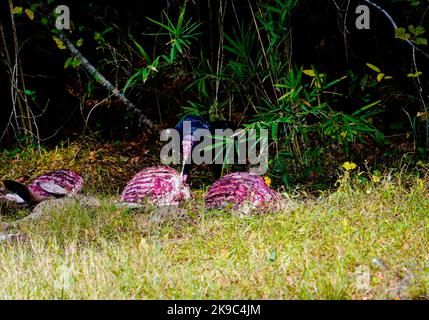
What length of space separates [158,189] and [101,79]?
1686 millimetres

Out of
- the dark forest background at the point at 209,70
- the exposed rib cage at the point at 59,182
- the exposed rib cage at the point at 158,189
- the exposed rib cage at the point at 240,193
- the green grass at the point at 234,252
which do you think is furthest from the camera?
the dark forest background at the point at 209,70

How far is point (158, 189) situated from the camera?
13.1ft

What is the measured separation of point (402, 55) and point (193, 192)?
2.43 metres

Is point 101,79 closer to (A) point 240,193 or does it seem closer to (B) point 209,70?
(B) point 209,70

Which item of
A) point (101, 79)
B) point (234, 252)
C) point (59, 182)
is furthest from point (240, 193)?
point (101, 79)

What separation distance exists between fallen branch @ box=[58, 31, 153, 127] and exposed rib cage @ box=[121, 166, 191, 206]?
1354 mm

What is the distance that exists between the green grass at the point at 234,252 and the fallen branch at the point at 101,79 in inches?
65.7

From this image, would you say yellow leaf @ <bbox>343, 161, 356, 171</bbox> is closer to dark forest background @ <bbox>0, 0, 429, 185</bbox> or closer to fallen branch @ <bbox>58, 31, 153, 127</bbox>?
dark forest background @ <bbox>0, 0, 429, 185</bbox>

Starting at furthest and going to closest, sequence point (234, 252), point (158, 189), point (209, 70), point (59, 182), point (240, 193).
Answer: point (209, 70)
point (59, 182)
point (158, 189)
point (240, 193)
point (234, 252)

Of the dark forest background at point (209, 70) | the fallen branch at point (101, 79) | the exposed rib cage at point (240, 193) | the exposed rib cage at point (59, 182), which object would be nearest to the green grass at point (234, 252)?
the exposed rib cage at point (240, 193)

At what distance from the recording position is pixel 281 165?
169 inches

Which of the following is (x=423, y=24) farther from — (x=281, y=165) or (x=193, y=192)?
(x=193, y=192)

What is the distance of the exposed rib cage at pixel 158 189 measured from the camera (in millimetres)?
3965

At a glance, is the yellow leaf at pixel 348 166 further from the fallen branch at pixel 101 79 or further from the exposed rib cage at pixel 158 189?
the fallen branch at pixel 101 79
